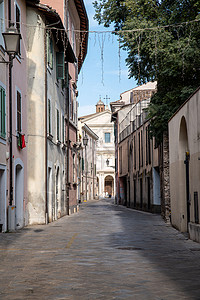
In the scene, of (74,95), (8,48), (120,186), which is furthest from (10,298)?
(120,186)

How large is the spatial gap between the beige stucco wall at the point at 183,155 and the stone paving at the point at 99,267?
135 centimetres

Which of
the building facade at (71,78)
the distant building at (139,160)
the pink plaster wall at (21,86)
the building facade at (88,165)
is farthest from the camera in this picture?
the building facade at (88,165)

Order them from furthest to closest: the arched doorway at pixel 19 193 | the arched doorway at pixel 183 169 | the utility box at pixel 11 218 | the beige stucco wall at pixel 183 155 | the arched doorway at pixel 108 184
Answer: the arched doorway at pixel 108 184, the arched doorway at pixel 19 193, the utility box at pixel 11 218, the arched doorway at pixel 183 169, the beige stucco wall at pixel 183 155

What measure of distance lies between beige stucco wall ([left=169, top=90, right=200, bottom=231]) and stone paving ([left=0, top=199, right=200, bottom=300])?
53.3 inches

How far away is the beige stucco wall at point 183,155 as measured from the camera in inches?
504

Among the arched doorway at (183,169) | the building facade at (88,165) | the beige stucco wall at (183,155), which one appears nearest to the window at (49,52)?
the beige stucco wall at (183,155)

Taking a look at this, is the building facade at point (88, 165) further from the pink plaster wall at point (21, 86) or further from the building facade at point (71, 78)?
the pink plaster wall at point (21, 86)

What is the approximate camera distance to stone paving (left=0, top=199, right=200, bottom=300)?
6.45 meters

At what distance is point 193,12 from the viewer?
848 inches

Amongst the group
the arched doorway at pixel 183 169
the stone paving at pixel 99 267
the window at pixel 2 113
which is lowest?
the stone paving at pixel 99 267

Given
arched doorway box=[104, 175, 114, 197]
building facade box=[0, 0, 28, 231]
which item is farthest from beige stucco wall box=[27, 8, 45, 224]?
arched doorway box=[104, 175, 114, 197]

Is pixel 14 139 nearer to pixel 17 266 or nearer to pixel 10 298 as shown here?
pixel 17 266

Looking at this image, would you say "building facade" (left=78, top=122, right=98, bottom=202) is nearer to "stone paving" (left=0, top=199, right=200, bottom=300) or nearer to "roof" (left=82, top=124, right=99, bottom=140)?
"roof" (left=82, top=124, right=99, bottom=140)

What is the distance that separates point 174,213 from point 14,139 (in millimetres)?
5830
